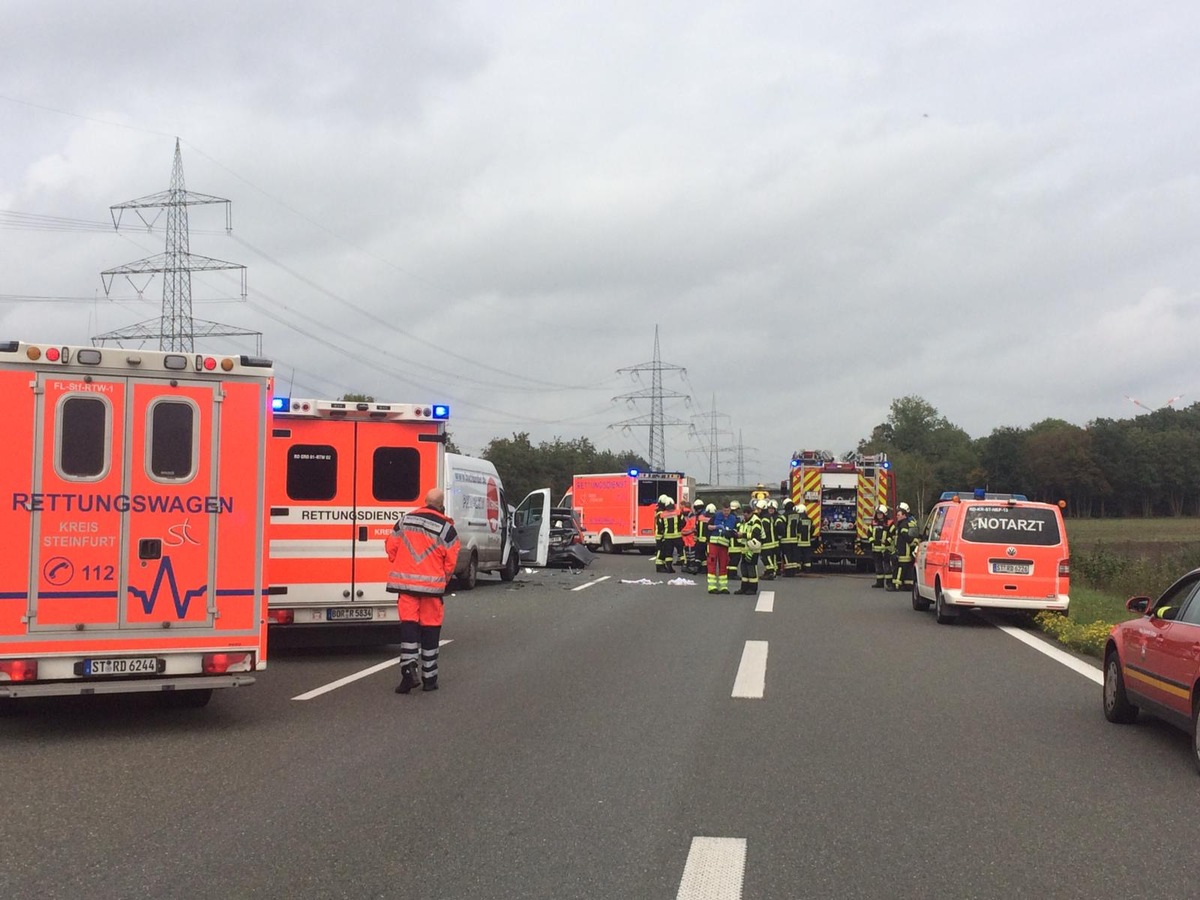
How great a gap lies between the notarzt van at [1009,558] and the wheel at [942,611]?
0.79 ft

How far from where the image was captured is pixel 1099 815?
656 centimetres

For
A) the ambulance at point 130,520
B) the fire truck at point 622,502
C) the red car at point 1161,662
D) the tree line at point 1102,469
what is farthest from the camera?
the tree line at point 1102,469

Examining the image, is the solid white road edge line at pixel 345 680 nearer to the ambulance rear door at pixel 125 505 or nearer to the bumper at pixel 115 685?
the bumper at pixel 115 685

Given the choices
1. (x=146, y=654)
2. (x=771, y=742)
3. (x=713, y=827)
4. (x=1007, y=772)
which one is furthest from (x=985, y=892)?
(x=146, y=654)

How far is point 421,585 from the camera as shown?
1088cm

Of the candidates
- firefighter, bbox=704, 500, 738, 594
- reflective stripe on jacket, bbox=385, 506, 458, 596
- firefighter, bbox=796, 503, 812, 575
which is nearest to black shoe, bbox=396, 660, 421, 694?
reflective stripe on jacket, bbox=385, 506, 458, 596

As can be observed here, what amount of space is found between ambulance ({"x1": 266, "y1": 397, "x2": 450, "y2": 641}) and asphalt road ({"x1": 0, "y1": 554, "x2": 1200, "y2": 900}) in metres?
1.06

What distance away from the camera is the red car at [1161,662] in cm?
782

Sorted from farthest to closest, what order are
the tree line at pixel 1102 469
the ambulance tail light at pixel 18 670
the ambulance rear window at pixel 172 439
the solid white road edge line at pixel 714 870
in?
the tree line at pixel 1102 469, the ambulance rear window at pixel 172 439, the ambulance tail light at pixel 18 670, the solid white road edge line at pixel 714 870

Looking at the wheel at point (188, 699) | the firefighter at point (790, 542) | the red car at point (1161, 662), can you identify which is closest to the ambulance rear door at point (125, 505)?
the wheel at point (188, 699)

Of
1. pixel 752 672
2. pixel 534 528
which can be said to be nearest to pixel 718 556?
pixel 534 528

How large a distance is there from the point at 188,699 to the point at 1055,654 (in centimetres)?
959

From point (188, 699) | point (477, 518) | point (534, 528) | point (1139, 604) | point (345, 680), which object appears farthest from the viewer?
point (534, 528)

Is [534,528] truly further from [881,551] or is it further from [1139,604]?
[1139,604]
